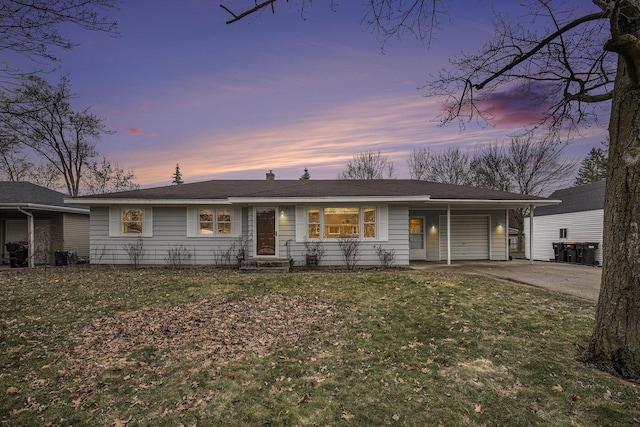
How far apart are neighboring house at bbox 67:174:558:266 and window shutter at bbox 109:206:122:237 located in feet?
0.12

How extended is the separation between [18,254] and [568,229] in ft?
88.8

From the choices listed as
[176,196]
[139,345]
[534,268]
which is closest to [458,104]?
[139,345]

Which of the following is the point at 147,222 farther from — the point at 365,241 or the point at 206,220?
the point at 365,241

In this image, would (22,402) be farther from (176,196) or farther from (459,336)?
(176,196)

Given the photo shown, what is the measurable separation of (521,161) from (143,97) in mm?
29160

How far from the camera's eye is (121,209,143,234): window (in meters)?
13.4

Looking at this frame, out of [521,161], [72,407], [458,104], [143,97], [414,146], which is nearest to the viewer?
[72,407]

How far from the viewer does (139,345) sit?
5.30 meters

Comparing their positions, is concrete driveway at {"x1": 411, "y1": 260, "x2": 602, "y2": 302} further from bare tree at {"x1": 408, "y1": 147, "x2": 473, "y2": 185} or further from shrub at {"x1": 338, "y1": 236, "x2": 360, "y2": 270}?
bare tree at {"x1": 408, "y1": 147, "x2": 473, "y2": 185}

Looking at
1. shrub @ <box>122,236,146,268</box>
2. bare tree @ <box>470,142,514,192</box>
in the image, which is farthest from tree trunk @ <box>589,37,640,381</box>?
bare tree @ <box>470,142,514,192</box>

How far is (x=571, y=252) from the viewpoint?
15977 mm

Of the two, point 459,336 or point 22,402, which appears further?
point 459,336

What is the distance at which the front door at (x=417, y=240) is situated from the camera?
1548 cm

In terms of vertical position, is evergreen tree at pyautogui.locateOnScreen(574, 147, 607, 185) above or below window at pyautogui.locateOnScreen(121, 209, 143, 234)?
above
